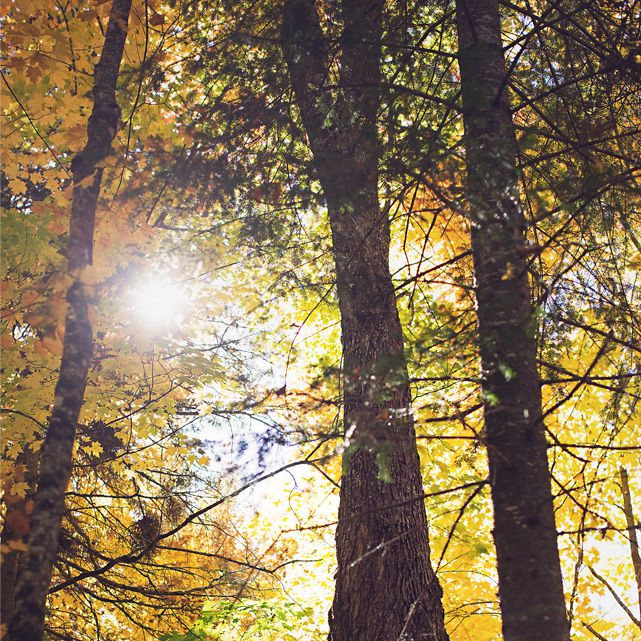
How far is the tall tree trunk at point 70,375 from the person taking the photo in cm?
205

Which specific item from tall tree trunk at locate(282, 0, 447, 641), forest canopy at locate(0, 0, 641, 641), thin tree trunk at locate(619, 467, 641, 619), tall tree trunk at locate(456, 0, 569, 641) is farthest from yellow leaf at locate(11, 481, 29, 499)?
thin tree trunk at locate(619, 467, 641, 619)

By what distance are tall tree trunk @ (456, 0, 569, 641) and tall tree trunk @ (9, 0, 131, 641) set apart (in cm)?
161

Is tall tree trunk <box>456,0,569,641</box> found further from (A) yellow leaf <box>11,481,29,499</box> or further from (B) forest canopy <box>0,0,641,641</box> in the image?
(A) yellow leaf <box>11,481,29,499</box>

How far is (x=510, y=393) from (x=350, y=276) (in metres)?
1.81

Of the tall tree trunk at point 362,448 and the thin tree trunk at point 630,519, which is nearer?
the tall tree trunk at point 362,448

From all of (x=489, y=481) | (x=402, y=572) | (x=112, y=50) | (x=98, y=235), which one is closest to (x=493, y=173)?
(x=489, y=481)

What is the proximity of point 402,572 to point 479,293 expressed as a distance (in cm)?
182

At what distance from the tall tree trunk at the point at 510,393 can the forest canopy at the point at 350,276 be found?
10 millimetres

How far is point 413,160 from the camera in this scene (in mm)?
2902

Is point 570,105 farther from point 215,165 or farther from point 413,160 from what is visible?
point 215,165

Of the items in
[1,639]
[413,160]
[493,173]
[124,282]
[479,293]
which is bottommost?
[1,639]

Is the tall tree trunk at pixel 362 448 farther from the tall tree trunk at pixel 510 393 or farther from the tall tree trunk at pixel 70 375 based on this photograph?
the tall tree trunk at pixel 70 375

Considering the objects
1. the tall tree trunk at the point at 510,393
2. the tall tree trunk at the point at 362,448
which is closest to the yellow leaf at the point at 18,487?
the tall tree trunk at the point at 362,448

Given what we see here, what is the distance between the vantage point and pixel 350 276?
3891 millimetres
